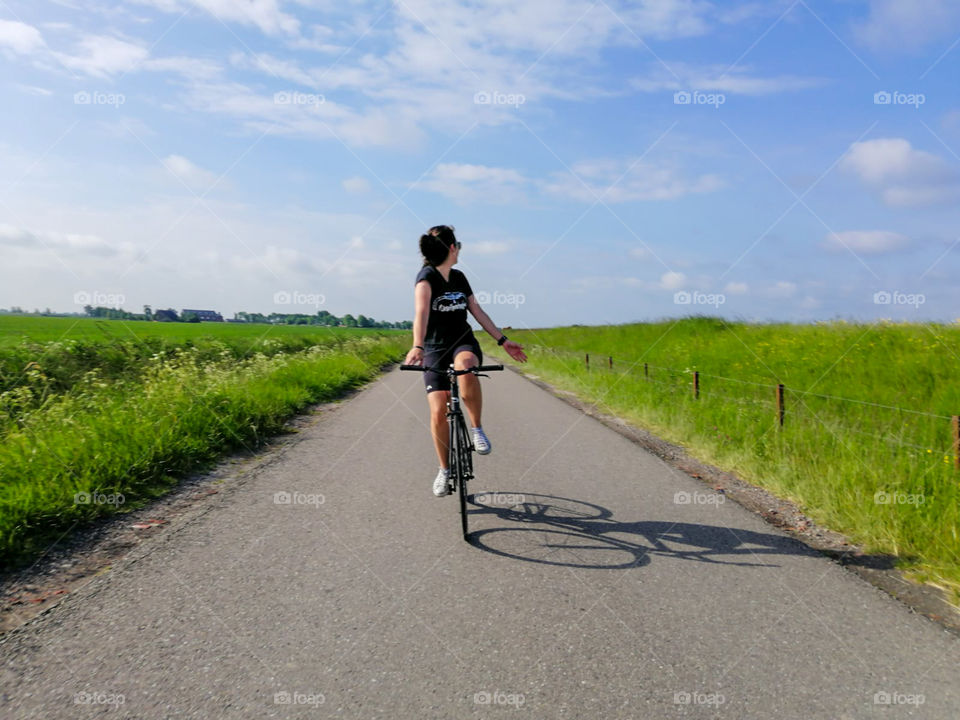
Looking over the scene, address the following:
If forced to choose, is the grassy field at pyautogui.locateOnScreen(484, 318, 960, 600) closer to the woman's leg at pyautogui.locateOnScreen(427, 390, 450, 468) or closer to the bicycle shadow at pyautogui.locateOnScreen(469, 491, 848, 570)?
the bicycle shadow at pyautogui.locateOnScreen(469, 491, 848, 570)

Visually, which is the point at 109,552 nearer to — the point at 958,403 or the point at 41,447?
the point at 41,447

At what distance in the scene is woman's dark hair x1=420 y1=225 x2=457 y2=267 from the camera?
19.0ft

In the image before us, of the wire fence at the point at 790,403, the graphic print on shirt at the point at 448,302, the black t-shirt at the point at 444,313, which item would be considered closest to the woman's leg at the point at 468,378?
the black t-shirt at the point at 444,313

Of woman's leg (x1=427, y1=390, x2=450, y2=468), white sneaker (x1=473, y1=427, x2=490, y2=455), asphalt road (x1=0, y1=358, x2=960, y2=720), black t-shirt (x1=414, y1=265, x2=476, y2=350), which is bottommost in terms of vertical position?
asphalt road (x1=0, y1=358, x2=960, y2=720)

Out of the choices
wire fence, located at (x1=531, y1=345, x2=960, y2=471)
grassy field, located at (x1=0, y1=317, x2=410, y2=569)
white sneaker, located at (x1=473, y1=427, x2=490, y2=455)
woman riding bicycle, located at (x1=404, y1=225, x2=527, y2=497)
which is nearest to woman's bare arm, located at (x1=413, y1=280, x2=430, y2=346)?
woman riding bicycle, located at (x1=404, y1=225, x2=527, y2=497)

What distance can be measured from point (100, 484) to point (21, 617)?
2734 millimetres

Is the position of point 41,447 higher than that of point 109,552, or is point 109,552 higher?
point 41,447

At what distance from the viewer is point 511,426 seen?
39.9ft

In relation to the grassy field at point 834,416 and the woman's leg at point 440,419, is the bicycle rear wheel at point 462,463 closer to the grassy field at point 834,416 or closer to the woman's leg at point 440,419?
the woman's leg at point 440,419

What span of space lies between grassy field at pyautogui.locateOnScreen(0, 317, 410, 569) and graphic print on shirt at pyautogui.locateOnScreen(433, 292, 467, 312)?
337 centimetres

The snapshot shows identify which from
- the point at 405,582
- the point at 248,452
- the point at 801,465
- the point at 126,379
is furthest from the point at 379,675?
the point at 126,379

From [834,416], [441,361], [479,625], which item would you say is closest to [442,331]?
[441,361]

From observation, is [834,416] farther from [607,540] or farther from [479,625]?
[479,625]

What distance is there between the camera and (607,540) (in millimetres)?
5379
